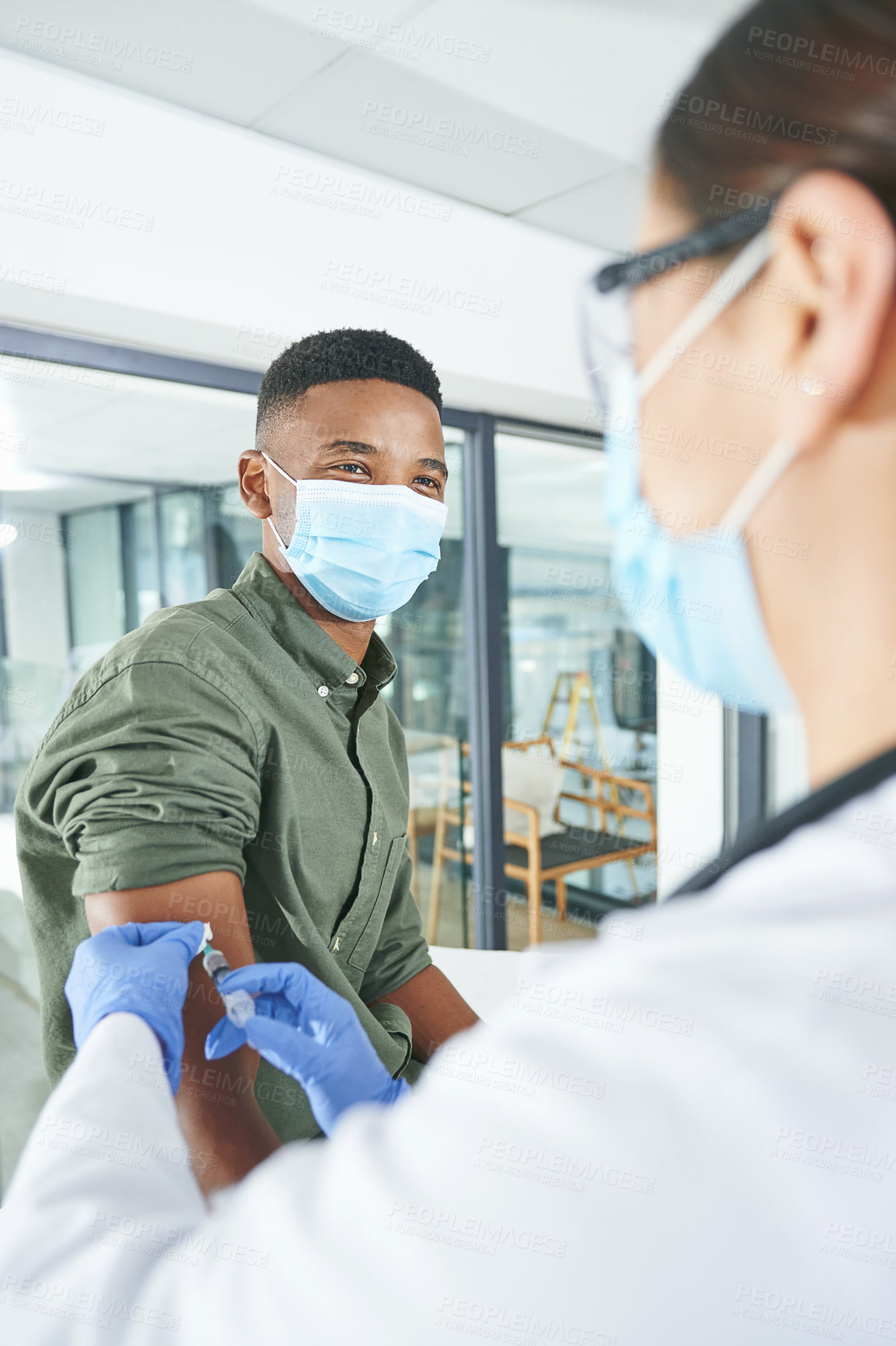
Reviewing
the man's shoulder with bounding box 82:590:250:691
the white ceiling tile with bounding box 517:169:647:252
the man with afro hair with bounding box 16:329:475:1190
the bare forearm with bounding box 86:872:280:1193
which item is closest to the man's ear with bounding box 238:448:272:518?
the man with afro hair with bounding box 16:329:475:1190

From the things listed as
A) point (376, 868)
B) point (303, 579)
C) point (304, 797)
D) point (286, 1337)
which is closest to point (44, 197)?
point (303, 579)

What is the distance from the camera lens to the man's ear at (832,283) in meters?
0.36

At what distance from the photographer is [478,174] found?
2.03 metres

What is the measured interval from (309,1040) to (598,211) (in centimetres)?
222

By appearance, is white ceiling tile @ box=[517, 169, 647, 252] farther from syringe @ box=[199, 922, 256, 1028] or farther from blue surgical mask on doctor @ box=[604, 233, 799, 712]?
syringe @ box=[199, 922, 256, 1028]

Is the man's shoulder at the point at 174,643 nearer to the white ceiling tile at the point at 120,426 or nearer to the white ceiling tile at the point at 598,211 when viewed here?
the white ceiling tile at the point at 120,426

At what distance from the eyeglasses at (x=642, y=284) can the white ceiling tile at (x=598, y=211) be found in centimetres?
171

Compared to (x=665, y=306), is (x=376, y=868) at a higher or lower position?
lower

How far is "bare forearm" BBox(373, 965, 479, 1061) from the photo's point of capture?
4.15ft

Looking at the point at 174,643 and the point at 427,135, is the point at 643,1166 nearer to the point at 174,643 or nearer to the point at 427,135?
the point at 174,643

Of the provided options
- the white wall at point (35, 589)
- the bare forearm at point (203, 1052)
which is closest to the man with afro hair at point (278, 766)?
the bare forearm at point (203, 1052)

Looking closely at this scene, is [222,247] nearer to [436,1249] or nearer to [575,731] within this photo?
[436,1249]

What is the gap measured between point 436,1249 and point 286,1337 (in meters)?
0.07

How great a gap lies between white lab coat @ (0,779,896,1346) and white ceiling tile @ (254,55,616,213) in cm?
181
